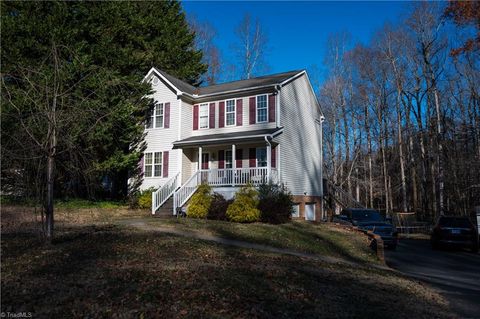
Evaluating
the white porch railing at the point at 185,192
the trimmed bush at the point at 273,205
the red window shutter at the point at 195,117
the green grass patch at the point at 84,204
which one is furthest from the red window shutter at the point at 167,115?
the trimmed bush at the point at 273,205

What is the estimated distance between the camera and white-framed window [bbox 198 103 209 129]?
81.1 ft

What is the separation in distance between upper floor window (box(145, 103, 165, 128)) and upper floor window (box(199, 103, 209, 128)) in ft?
7.96

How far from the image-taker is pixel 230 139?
21141 millimetres

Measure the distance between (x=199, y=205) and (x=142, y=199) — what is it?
478 centimetres

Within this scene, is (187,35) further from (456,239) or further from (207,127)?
(456,239)

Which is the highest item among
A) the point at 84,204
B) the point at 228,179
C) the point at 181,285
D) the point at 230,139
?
the point at 230,139

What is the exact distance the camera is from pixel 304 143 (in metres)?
25.8

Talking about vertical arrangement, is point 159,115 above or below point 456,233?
above

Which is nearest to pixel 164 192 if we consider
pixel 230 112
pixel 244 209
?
pixel 244 209

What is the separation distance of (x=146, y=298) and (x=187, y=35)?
105ft

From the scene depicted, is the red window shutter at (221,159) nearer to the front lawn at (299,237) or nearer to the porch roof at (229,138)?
the porch roof at (229,138)

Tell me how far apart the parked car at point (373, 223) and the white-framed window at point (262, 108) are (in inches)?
277

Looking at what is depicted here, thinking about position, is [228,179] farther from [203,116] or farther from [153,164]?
[153,164]

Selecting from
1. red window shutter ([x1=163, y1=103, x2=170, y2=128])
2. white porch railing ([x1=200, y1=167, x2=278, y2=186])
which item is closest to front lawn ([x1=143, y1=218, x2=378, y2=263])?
white porch railing ([x1=200, y1=167, x2=278, y2=186])
